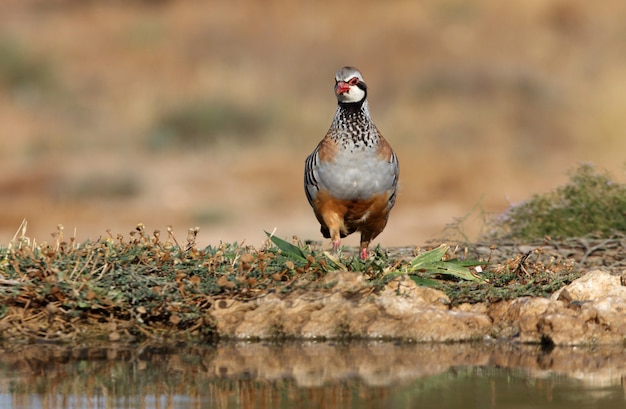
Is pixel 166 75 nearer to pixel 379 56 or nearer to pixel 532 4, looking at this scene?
pixel 379 56

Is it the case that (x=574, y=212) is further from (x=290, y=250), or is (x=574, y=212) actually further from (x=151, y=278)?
(x=151, y=278)

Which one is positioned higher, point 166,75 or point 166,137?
point 166,75

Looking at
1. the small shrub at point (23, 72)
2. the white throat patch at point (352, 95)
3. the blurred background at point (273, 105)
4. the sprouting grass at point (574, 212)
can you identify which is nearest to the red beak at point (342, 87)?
the white throat patch at point (352, 95)

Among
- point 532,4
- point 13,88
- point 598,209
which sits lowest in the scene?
point 598,209

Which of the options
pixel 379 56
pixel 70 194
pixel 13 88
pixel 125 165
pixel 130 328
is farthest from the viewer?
pixel 379 56

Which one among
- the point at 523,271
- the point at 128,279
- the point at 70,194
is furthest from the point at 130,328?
the point at 70,194

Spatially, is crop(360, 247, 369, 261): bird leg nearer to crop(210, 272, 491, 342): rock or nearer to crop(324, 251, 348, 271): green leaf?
crop(324, 251, 348, 271): green leaf

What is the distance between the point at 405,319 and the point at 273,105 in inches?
679

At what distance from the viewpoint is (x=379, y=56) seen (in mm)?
27172

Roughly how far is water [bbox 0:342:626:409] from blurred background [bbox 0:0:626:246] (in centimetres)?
890

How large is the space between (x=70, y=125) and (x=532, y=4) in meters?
12.4

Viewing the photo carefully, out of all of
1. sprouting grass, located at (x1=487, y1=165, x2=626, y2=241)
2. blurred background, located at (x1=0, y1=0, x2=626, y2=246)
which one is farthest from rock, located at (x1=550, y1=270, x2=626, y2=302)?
blurred background, located at (x1=0, y1=0, x2=626, y2=246)

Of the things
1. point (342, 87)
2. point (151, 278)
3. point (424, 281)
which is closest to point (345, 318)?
point (424, 281)

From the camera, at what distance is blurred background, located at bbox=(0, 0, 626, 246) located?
19219 millimetres
